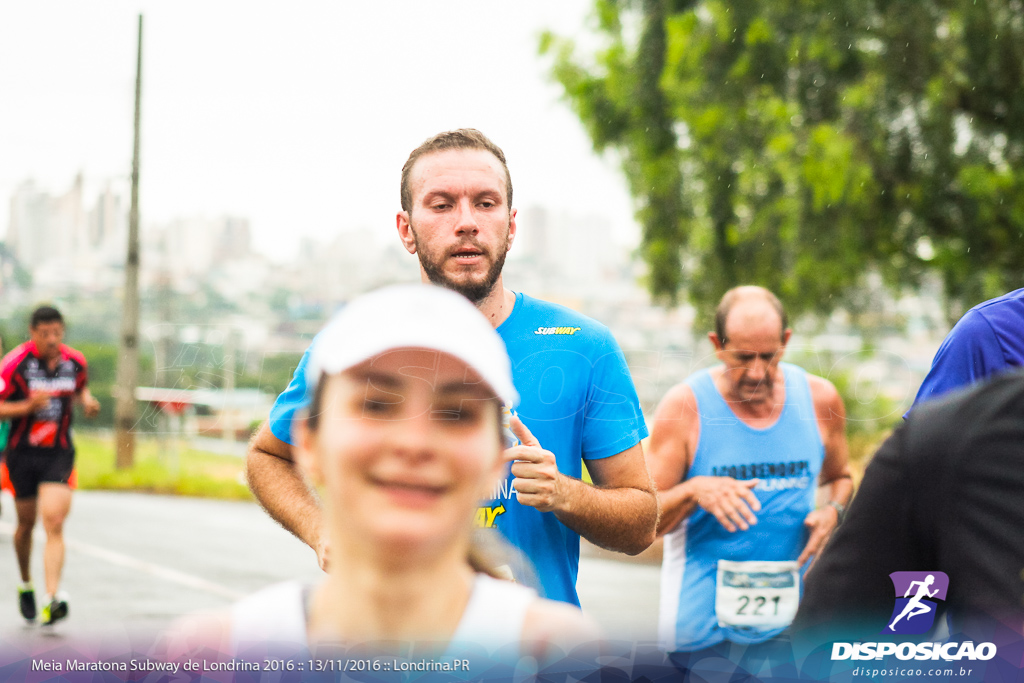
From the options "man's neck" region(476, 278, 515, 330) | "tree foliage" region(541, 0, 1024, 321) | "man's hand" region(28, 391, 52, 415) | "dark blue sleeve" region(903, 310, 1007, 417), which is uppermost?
"tree foliage" region(541, 0, 1024, 321)

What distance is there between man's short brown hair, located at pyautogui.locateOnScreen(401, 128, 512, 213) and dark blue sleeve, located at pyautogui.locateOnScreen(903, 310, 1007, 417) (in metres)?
0.88

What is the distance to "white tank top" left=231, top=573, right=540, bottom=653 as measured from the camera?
3.27ft

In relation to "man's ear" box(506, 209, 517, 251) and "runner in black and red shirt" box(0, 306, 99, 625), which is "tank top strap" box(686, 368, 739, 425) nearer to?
"man's ear" box(506, 209, 517, 251)

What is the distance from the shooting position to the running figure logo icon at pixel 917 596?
1.32 m

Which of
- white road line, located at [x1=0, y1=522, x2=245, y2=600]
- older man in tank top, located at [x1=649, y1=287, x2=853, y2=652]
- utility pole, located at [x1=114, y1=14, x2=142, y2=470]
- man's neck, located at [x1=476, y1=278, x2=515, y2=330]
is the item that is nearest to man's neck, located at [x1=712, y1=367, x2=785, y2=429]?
older man in tank top, located at [x1=649, y1=287, x2=853, y2=652]

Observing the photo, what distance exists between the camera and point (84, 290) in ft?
26.4

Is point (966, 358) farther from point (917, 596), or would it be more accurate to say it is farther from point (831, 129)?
point (831, 129)

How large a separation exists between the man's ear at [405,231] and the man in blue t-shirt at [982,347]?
3.16 feet

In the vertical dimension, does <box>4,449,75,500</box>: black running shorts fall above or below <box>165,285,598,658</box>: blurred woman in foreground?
below

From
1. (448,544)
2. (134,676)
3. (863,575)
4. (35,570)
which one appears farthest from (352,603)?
(35,570)

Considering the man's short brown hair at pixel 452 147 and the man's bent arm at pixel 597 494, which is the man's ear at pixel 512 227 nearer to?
the man's short brown hair at pixel 452 147

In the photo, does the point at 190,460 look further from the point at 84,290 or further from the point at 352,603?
the point at 352,603

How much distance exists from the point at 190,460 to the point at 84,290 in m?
6.88

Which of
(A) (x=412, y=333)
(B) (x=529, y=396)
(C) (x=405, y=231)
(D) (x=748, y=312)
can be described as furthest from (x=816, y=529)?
(A) (x=412, y=333)
